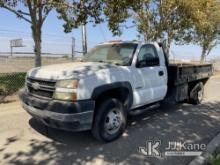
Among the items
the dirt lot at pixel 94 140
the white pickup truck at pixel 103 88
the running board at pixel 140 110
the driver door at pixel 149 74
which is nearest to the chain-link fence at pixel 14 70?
the dirt lot at pixel 94 140

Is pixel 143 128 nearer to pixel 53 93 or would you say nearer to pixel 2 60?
pixel 53 93

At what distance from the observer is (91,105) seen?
5605 millimetres

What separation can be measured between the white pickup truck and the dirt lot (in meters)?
0.41

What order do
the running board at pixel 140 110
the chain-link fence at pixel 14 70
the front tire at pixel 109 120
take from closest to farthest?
the front tire at pixel 109 120, the running board at pixel 140 110, the chain-link fence at pixel 14 70

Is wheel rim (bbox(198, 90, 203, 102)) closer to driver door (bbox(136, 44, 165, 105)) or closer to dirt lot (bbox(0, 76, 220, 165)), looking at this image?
dirt lot (bbox(0, 76, 220, 165))

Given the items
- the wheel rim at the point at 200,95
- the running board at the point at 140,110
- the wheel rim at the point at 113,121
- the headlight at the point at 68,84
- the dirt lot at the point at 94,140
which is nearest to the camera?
the dirt lot at the point at 94,140

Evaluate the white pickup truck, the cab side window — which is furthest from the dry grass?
the cab side window

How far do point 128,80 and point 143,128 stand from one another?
1315mm

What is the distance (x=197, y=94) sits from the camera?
1027cm

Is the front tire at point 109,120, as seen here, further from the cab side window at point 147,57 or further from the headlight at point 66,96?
the cab side window at point 147,57

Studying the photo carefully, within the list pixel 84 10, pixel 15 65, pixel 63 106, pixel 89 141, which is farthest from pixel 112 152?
pixel 15 65

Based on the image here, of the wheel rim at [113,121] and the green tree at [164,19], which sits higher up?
the green tree at [164,19]

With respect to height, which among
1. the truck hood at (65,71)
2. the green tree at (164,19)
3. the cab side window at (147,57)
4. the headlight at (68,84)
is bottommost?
the headlight at (68,84)

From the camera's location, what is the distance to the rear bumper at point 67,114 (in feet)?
17.8
